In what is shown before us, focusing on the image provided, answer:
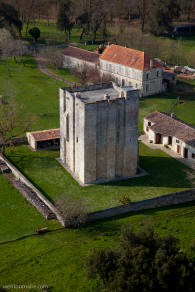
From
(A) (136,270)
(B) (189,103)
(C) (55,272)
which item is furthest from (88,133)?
(B) (189,103)

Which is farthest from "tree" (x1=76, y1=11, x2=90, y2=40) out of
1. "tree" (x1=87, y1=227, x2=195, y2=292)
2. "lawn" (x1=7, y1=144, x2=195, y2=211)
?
"tree" (x1=87, y1=227, x2=195, y2=292)

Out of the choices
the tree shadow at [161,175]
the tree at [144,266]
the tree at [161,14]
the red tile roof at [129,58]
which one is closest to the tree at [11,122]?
the tree shadow at [161,175]

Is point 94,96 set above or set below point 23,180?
above

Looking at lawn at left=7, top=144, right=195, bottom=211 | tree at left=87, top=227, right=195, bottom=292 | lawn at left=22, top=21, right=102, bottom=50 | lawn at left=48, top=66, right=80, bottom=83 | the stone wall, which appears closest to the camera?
tree at left=87, top=227, right=195, bottom=292

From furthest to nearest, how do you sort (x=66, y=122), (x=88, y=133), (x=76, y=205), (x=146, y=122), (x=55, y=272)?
(x=146, y=122) → (x=66, y=122) → (x=88, y=133) → (x=76, y=205) → (x=55, y=272)

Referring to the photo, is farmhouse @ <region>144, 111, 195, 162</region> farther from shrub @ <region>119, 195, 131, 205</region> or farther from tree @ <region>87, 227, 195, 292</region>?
tree @ <region>87, 227, 195, 292</region>

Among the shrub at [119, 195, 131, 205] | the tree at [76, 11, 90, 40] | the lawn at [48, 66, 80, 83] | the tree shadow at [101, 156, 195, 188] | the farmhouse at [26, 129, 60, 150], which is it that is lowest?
the shrub at [119, 195, 131, 205]

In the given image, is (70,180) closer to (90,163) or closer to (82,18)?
(90,163)
